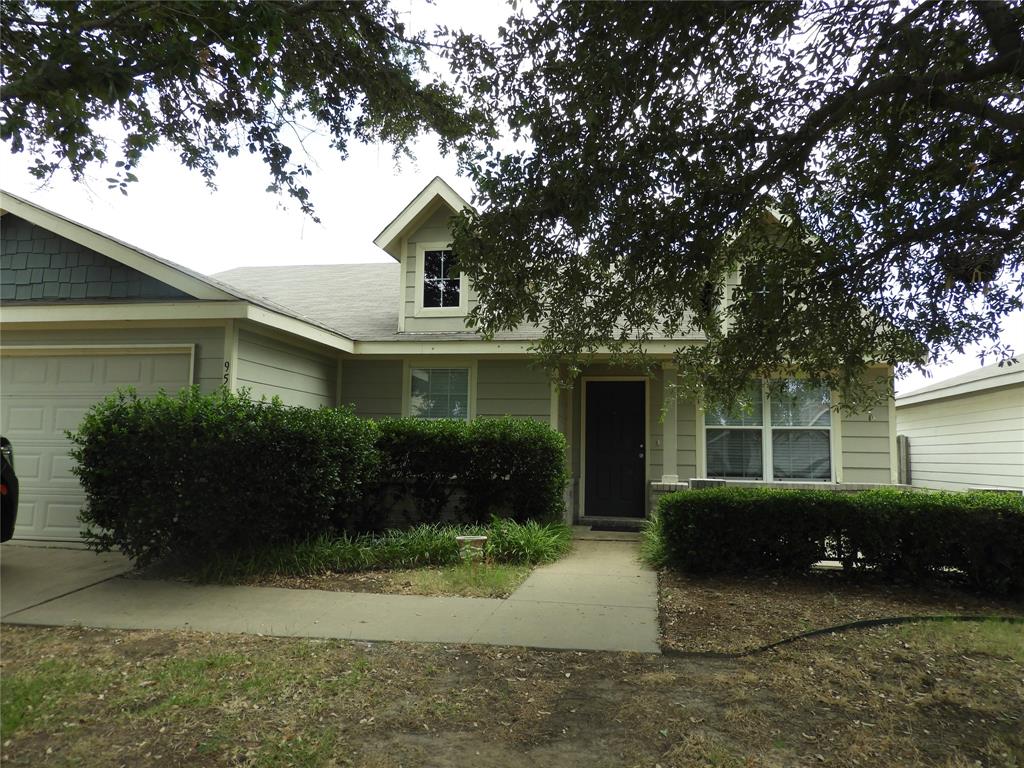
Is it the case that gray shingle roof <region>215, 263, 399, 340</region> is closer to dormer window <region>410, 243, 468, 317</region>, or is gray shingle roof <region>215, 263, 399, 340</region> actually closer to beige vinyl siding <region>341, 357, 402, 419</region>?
beige vinyl siding <region>341, 357, 402, 419</region>

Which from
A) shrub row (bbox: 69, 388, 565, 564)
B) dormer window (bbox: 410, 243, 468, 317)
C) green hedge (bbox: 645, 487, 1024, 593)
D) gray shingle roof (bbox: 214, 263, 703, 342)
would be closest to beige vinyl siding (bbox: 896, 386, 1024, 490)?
green hedge (bbox: 645, 487, 1024, 593)

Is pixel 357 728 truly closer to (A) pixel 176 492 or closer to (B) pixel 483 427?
(A) pixel 176 492

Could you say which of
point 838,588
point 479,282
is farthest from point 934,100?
point 838,588

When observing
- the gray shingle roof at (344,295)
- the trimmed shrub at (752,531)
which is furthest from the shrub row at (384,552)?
the gray shingle roof at (344,295)

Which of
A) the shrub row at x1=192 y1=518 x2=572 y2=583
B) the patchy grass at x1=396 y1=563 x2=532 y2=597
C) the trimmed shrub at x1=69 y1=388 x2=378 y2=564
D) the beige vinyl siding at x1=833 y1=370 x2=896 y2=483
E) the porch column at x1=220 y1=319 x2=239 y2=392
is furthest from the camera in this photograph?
the beige vinyl siding at x1=833 y1=370 x2=896 y2=483

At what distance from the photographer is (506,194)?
16.0 ft

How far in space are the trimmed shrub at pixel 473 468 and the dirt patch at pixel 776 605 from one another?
2.23 m

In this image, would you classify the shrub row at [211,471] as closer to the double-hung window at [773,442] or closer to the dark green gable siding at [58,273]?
the dark green gable siding at [58,273]

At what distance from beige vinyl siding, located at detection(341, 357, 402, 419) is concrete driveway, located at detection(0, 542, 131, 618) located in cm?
406

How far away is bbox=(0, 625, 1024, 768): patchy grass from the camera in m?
3.03

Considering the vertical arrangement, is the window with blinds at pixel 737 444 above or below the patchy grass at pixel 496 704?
above

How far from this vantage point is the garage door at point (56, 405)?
7.79 meters

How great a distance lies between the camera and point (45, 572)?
6527 millimetres

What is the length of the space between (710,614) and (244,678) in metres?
3.58
